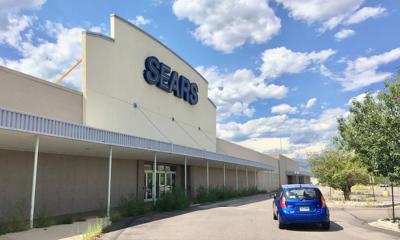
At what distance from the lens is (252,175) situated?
5134cm

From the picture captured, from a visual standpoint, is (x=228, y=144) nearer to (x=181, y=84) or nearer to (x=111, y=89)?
(x=181, y=84)

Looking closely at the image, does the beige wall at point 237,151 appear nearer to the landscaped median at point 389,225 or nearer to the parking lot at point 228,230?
the parking lot at point 228,230

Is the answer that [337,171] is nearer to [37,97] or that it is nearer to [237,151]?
[237,151]

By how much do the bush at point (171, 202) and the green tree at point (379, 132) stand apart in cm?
966

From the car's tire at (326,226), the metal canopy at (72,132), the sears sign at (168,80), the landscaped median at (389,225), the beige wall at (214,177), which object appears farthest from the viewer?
the beige wall at (214,177)

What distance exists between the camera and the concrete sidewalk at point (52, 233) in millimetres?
11086

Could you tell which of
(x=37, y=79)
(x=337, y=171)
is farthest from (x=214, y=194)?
(x=37, y=79)

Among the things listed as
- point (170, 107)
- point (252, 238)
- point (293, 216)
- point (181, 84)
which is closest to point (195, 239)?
point (252, 238)

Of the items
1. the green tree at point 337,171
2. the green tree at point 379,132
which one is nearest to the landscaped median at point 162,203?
the green tree at point 337,171

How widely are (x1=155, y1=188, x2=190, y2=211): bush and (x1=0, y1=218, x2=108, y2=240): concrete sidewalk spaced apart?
6989 millimetres

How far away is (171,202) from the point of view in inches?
817

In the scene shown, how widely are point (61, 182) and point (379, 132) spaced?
1421cm

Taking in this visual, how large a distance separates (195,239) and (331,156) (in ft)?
70.6

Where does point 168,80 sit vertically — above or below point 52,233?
above
